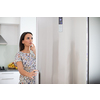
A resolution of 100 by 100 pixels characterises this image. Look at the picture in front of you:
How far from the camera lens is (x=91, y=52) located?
1329 millimetres

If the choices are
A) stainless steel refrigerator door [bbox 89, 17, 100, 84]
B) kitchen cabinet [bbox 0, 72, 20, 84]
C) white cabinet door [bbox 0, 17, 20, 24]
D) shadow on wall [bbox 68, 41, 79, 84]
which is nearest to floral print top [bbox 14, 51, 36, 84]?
shadow on wall [bbox 68, 41, 79, 84]

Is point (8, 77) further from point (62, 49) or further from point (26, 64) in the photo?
point (62, 49)

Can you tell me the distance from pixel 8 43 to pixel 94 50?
1673 mm

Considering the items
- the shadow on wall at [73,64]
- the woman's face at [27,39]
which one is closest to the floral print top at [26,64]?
the woman's face at [27,39]

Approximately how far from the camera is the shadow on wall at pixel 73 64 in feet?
4.19

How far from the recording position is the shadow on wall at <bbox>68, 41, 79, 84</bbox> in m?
1.28

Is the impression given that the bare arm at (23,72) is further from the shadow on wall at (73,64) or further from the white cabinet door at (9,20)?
the white cabinet door at (9,20)

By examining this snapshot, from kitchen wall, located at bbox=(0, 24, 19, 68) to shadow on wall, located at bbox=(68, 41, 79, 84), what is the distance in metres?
1.49

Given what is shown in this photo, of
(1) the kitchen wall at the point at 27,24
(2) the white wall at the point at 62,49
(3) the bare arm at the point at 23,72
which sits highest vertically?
(1) the kitchen wall at the point at 27,24

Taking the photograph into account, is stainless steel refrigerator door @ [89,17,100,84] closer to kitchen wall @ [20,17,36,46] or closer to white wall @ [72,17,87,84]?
white wall @ [72,17,87,84]
